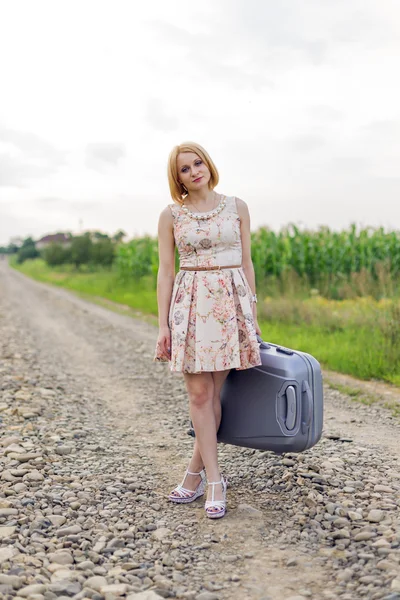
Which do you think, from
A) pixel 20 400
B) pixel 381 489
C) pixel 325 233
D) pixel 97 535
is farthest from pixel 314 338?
pixel 325 233

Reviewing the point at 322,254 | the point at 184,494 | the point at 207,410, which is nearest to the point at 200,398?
the point at 207,410

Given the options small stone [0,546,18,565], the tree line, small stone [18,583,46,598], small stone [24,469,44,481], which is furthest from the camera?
the tree line

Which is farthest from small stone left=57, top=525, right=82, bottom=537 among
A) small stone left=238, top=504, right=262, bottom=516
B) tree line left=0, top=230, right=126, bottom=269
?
tree line left=0, top=230, right=126, bottom=269

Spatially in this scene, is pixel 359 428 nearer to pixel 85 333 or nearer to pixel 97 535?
pixel 97 535

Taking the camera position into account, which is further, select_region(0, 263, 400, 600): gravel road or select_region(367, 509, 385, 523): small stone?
select_region(367, 509, 385, 523): small stone

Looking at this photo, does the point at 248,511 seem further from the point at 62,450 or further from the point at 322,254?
the point at 322,254

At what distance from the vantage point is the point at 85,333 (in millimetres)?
11953

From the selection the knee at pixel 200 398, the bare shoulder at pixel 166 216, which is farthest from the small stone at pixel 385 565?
the bare shoulder at pixel 166 216

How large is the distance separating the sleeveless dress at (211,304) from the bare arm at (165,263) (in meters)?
0.04

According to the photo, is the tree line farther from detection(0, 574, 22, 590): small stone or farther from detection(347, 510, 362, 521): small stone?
detection(0, 574, 22, 590): small stone

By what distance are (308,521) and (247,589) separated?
739mm

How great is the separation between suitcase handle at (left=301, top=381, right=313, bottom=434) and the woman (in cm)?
32

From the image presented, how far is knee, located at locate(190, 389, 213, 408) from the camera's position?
356 centimetres

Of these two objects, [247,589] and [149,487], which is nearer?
[247,589]
